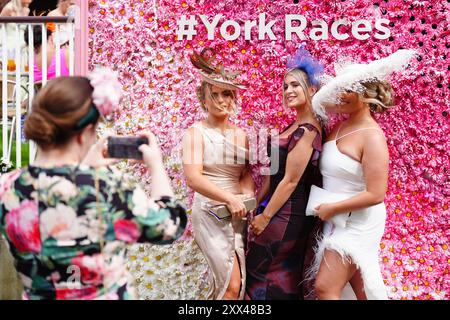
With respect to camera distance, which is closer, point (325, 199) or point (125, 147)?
point (125, 147)

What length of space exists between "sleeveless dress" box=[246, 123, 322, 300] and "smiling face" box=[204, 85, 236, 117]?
1.36ft

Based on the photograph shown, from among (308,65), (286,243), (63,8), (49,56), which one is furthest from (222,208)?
(63,8)

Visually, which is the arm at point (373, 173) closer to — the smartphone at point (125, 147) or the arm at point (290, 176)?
the arm at point (290, 176)

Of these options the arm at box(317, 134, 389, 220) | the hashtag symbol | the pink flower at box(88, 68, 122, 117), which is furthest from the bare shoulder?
the pink flower at box(88, 68, 122, 117)

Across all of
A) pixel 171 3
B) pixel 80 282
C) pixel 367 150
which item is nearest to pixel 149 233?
pixel 80 282

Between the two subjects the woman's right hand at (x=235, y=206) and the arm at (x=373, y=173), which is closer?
the arm at (x=373, y=173)

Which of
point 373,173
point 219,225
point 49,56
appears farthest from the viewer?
point 49,56

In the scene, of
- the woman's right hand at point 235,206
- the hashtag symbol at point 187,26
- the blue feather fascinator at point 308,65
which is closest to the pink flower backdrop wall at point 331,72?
the hashtag symbol at point 187,26

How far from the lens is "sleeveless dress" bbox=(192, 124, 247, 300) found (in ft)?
14.1

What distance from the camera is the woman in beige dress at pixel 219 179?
14.0 feet

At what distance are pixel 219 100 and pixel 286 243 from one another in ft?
3.32

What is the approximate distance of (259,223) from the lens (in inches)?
171

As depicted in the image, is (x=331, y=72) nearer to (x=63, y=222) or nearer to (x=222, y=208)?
(x=222, y=208)

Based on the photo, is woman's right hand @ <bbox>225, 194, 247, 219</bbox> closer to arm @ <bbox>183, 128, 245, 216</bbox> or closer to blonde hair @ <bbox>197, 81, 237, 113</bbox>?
arm @ <bbox>183, 128, 245, 216</bbox>
